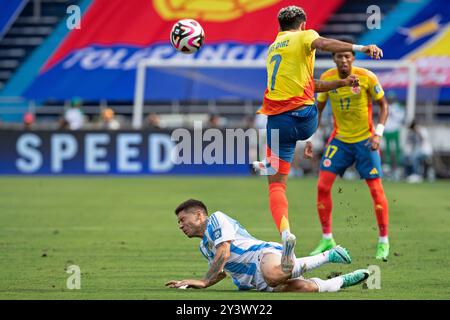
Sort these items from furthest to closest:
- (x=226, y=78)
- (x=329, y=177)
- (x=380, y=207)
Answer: (x=226, y=78) → (x=329, y=177) → (x=380, y=207)

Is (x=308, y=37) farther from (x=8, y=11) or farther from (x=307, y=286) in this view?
(x=8, y=11)

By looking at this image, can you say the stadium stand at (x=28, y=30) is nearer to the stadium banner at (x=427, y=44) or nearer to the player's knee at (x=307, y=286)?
the stadium banner at (x=427, y=44)

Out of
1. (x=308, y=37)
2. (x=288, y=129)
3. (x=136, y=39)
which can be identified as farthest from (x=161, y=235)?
(x=136, y=39)

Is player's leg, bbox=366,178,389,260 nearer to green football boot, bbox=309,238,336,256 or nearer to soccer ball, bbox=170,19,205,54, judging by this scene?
green football boot, bbox=309,238,336,256

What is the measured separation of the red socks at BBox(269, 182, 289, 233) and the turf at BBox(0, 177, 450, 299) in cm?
80

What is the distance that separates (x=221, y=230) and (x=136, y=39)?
1106 inches

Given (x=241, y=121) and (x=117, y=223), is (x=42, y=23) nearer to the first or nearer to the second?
(x=241, y=121)

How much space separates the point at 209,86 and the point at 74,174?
705cm

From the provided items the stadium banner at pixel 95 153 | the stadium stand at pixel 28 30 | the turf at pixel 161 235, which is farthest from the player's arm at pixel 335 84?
the stadium stand at pixel 28 30

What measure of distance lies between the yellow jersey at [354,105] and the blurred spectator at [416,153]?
15973 mm

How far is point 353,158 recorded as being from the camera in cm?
1273

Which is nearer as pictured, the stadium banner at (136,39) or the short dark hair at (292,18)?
the short dark hair at (292,18)

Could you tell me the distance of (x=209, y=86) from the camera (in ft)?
111

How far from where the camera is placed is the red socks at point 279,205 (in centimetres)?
985
